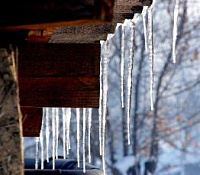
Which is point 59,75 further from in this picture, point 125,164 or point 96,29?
point 125,164

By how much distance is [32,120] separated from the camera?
11.2ft

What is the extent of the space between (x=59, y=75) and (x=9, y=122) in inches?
43.0

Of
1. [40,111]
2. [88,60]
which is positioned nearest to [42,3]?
[88,60]

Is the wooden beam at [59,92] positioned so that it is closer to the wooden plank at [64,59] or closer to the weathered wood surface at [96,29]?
the wooden plank at [64,59]

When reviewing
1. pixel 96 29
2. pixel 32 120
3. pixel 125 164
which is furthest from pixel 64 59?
pixel 125 164

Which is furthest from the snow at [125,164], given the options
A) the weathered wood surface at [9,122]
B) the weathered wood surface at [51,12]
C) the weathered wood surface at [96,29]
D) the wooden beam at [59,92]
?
the weathered wood surface at [51,12]

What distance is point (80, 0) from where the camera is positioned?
156 cm

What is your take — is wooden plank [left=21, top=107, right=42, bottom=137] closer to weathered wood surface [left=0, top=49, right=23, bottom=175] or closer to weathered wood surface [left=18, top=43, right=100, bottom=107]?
weathered wood surface [left=18, top=43, right=100, bottom=107]

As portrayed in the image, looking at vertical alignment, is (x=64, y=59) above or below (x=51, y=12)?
below

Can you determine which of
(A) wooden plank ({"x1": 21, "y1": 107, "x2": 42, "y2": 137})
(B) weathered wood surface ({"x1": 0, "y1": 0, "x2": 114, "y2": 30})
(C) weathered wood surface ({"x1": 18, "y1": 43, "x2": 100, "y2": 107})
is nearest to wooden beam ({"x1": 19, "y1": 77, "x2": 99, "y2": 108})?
(C) weathered wood surface ({"x1": 18, "y1": 43, "x2": 100, "y2": 107})

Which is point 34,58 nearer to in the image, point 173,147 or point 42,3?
point 42,3

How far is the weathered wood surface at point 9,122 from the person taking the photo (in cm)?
174

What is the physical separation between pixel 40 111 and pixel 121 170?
1401 cm

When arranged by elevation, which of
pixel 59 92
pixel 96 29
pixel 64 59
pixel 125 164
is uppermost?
pixel 96 29
